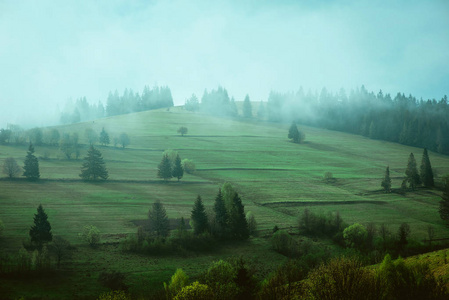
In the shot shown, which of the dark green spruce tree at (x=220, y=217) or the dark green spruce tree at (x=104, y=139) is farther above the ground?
the dark green spruce tree at (x=104, y=139)

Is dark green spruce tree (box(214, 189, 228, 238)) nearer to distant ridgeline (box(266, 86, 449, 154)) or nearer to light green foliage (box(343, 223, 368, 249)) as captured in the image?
light green foliage (box(343, 223, 368, 249))

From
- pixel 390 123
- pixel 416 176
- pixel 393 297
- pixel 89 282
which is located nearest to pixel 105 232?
pixel 89 282

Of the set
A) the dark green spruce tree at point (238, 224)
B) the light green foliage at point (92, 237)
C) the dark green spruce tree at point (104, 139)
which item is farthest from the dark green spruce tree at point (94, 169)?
the dark green spruce tree at point (238, 224)

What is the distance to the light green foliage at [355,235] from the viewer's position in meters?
58.4

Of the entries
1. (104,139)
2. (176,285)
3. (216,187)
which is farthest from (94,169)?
(176,285)

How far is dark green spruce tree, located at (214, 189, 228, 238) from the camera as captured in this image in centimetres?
6266

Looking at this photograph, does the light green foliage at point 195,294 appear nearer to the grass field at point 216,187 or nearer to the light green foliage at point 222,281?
the light green foliage at point 222,281

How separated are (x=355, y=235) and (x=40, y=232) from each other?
57466mm

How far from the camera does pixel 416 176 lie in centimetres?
9169

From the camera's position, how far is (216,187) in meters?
87.1

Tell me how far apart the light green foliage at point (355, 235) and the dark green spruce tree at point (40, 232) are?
5424cm

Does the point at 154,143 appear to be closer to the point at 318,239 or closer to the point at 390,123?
the point at 318,239

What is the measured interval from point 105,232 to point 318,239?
4170 cm

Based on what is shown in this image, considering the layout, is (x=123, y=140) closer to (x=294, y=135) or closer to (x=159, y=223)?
(x=159, y=223)
